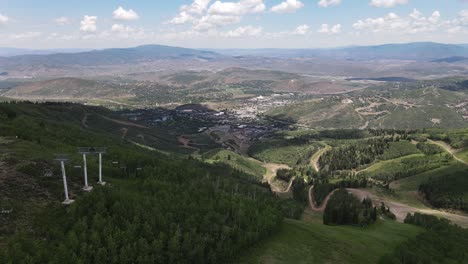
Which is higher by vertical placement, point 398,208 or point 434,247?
point 434,247

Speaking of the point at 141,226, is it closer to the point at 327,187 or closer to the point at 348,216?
the point at 348,216

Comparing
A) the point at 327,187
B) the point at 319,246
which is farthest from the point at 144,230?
the point at 327,187

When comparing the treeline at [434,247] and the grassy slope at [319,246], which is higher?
the grassy slope at [319,246]

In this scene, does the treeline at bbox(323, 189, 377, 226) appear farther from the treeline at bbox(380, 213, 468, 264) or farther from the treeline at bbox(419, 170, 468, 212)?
the treeline at bbox(419, 170, 468, 212)

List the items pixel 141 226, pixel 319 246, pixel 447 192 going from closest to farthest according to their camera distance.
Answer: pixel 141 226
pixel 319 246
pixel 447 192

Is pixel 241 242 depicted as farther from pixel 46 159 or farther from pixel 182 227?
pixel 46 159

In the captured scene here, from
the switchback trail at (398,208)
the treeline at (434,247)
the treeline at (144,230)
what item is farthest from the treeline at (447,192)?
the treeline at (144,230)

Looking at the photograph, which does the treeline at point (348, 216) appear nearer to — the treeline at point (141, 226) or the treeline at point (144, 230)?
the treeline at point (141, 226)
